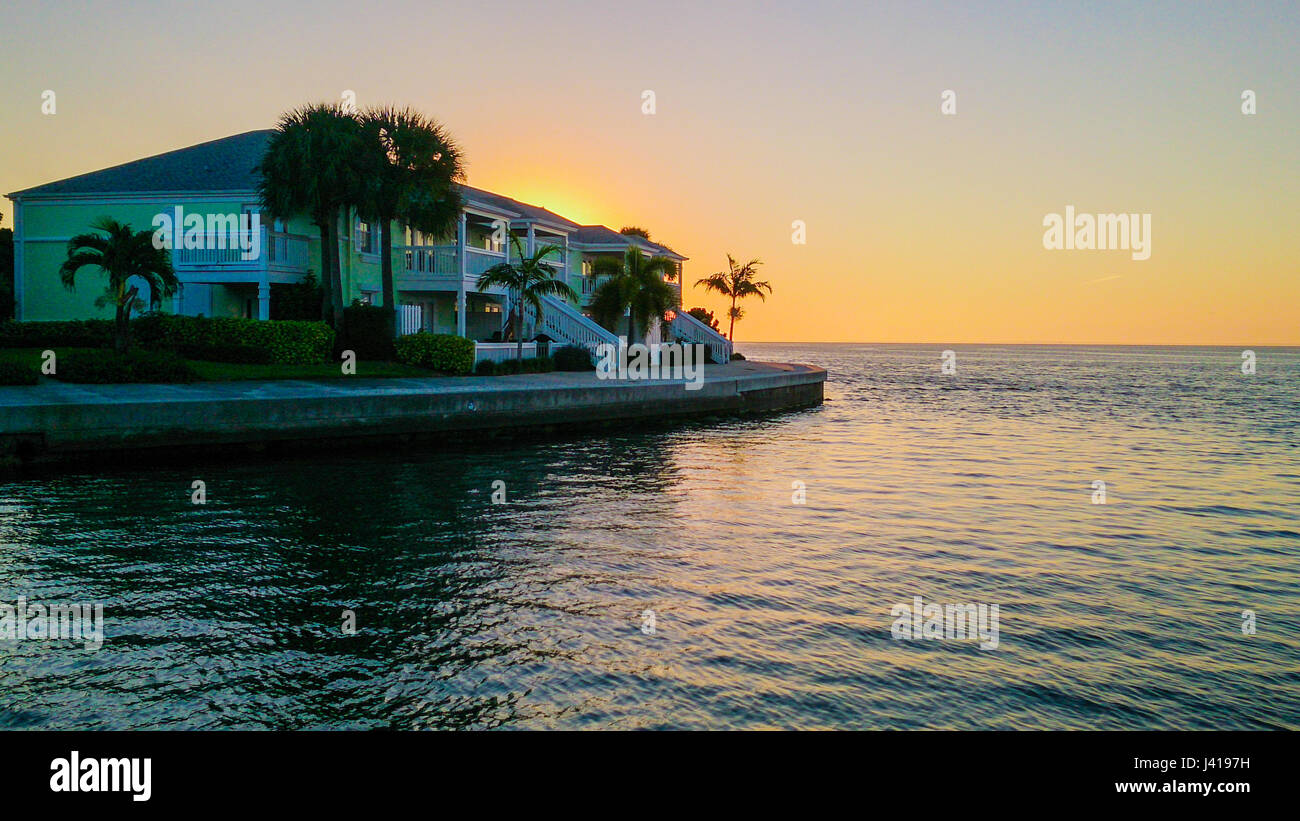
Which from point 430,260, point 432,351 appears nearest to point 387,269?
point 430,260

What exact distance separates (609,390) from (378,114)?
13.2 meters

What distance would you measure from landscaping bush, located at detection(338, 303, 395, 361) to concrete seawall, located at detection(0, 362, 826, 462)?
338cm

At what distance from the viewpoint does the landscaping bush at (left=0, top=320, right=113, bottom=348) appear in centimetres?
2762

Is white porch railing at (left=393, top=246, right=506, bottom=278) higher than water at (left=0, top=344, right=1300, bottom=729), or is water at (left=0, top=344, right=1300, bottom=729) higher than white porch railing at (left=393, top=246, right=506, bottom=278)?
white porch railing at (left=393, top=246, right=506, bottom=278)

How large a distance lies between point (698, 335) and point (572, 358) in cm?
1620

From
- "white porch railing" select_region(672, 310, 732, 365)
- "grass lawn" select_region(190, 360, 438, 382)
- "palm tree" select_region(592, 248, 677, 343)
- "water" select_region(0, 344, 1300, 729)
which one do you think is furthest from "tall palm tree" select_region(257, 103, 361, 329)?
"white porch railing" select_region(672, 310, 732, 365)

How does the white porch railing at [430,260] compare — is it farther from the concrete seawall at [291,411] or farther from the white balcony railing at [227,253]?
the concrete seawall at [291,411]

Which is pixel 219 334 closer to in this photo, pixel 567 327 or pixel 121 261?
pixel 121 261

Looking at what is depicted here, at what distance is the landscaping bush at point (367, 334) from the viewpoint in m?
32.3

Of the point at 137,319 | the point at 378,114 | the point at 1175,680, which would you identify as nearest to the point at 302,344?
the point at 137,319

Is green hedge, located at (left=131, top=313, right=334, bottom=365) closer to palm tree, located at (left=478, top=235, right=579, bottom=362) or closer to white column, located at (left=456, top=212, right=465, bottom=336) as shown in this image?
white column, located at (left=456, top=212, right=465, bottom=336)

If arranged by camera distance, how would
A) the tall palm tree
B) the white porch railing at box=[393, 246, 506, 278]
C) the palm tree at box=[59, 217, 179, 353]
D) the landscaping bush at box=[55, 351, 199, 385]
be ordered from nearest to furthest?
the landscaping bush at box=[55, 351, 199, 385] < the palm tree at box=[59, 217, 179, 353] < the tall palm tree < the white porch railing at box=[393, 246, 506, 278]

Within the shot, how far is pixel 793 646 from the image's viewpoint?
8.91 m

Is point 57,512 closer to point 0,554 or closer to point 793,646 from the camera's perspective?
point 0,554
